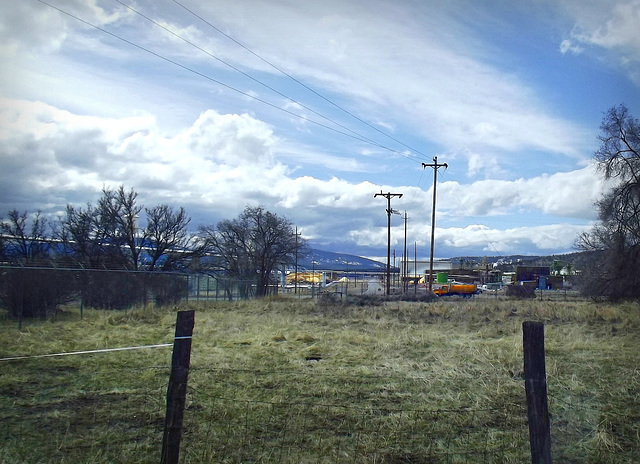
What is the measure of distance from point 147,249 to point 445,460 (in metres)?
43.6

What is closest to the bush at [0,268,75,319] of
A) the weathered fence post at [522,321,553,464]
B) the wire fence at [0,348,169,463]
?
the wire fence at [0,348,169,463]

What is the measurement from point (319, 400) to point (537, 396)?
4.36 m

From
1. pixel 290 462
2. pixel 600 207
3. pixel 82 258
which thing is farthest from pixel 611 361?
pixel 82 258

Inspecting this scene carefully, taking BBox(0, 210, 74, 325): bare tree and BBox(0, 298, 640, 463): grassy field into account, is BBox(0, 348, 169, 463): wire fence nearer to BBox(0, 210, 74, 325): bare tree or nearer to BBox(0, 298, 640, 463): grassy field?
BBox(0, 298, 640, 463): grassy field

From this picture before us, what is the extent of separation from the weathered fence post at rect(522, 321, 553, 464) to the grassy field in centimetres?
122

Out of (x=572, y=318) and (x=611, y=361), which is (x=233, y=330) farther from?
(x=572, y=318)

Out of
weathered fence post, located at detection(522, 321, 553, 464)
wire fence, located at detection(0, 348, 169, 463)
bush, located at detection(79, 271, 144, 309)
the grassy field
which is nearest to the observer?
weathered fence post, located at detection(522, 321, 553, 464)

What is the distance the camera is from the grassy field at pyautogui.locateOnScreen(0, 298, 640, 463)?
638 cm

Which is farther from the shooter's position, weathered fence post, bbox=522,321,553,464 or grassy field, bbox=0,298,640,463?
grassy field, bbox=0,298,640,463

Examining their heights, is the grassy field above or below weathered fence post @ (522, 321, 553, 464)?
below

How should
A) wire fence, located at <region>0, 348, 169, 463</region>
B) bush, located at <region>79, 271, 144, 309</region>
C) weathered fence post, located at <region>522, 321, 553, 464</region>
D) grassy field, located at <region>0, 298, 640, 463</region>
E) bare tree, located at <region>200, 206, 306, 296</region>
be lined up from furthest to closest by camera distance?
bare tree, located at <region>200, 206, 306, 296</region> < bush, located at <region>79, 271, 144, 309</region> < grassy field, located at <region>0, 298, 640, 463</region> < wire fence, located at <region>0, 348, 169, 463</region> < weathered fence post, located at <region>522, 321, 553, 464</region>

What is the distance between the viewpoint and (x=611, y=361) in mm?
12477

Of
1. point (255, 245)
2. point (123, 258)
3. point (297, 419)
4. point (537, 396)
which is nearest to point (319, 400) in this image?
point (297, 419)

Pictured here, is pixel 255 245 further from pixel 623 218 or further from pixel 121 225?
pixel 623 218
